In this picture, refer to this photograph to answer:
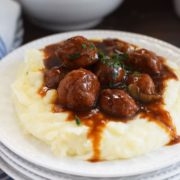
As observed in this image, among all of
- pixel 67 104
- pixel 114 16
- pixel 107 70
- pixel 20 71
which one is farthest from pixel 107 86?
pixel 114 16

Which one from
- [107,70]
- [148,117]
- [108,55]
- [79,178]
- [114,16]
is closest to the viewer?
[79,178]

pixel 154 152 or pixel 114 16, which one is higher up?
pixel 154 152

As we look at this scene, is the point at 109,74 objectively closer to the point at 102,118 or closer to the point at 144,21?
the point at 102,118

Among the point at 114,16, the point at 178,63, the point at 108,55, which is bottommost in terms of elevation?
the point at 114,16

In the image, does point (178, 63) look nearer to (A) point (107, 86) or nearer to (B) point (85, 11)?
(A) point (107, 86)

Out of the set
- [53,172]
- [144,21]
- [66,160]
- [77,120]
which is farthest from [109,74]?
[144,21]

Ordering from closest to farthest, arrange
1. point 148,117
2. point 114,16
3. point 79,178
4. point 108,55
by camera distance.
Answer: point 79,178 < point 148,117 < point 108,55 < point 114,16

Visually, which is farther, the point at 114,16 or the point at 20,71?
the point at 114,16
